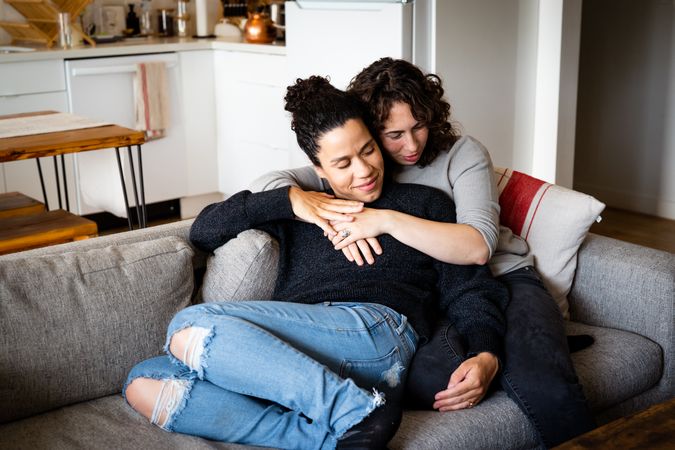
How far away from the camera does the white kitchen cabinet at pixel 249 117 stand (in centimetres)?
441

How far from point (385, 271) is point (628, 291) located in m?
0.67

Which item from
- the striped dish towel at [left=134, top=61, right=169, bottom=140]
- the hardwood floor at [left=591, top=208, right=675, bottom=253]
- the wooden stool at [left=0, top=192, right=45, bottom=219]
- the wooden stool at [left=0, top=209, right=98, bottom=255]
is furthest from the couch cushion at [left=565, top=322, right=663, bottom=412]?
the striped dish towel at [left=134, top=61, right=169, bottom=140]

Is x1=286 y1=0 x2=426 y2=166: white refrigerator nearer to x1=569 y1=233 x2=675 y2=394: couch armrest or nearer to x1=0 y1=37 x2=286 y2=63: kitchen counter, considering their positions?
x1=0 y1=37 x2=286 y2=63: kitchen counter

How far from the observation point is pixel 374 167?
2.01 metres

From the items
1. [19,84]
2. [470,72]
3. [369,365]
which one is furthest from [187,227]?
[19,84]

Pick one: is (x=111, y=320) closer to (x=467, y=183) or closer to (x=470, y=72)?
(x=467, y=183)

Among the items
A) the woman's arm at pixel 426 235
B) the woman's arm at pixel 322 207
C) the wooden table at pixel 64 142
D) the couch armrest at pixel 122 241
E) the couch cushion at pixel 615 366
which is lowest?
the couch cushion at pixel 615 366

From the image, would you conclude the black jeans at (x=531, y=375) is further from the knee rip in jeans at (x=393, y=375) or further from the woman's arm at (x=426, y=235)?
the woman's arm at (x=426, y=235)

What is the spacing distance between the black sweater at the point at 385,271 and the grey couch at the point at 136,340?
0.22 feet

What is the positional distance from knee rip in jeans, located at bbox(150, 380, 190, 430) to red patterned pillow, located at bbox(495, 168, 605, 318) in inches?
40.5

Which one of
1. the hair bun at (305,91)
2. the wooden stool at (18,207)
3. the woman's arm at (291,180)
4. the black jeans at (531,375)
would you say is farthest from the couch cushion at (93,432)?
the wooden stool at (18,207)

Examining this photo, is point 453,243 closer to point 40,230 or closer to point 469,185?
point 469,185

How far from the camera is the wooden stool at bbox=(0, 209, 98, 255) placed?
266 cm

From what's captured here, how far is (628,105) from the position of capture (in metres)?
4.68
